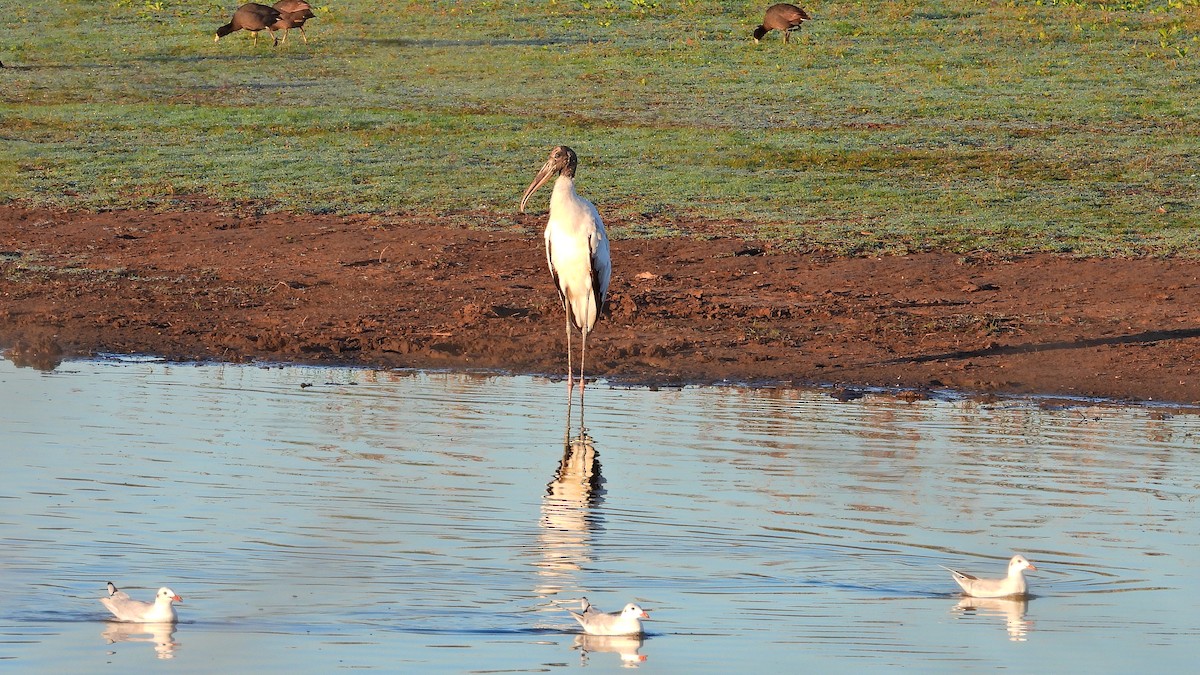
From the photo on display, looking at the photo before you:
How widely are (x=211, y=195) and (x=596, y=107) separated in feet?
32.5

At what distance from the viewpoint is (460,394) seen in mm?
13906

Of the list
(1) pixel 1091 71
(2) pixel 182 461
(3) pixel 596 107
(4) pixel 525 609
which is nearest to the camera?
(4) pixel 525 609

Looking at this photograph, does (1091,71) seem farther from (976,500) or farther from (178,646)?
(178,646)

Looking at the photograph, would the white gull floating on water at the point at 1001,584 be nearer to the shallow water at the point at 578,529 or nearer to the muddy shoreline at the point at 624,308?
the shallow water at the point at 578,529

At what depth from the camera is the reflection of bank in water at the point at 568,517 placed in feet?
28.5

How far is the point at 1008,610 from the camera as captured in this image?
8.12 meters

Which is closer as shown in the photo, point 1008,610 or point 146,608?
point 146,608

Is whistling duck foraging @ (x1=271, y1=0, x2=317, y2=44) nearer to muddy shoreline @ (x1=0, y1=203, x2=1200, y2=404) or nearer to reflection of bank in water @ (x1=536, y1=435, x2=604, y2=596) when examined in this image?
muddy shoreline @ (x1=0, y1=203, x2=1200, y2=404)

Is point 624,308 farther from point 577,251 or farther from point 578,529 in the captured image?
Result: point 578,529

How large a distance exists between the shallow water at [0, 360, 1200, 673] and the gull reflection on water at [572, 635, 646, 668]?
1 centimetres

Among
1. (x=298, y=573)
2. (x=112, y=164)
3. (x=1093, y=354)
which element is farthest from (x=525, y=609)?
(x=112, y=164)

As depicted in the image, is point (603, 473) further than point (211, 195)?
No

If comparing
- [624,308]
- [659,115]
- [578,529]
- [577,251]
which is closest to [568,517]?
[578,529]

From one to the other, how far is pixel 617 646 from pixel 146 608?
1798 mm
